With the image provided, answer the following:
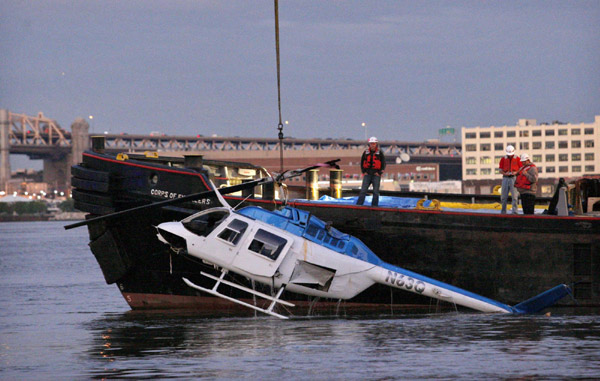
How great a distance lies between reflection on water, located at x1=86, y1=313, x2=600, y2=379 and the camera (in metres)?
18.6

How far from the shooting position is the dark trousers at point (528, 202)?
2673 centimetres

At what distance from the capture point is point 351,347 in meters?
21.3

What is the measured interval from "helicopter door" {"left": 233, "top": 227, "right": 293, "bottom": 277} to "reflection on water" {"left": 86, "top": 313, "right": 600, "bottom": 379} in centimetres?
145

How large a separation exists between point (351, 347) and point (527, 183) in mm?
8294

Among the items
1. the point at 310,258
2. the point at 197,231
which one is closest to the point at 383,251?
the point at 310,258

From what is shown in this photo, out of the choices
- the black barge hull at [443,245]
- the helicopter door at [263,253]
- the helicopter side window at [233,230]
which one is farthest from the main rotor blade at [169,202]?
the helicopter door at [263,253]

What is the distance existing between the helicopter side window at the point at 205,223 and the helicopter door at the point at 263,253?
3.12 feet

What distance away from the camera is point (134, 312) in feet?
93.6

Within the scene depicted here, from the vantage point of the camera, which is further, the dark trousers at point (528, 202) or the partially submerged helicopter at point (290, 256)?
the dark trousers at point (528, 202)

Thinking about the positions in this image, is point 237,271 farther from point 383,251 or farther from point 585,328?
point 585,328

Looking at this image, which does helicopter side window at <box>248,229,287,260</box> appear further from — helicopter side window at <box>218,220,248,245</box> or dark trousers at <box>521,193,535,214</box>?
dark trousers at <box>521,193,535,214</box>

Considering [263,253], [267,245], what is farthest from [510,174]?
[263,253]

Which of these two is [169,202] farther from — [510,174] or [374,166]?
[510,174]

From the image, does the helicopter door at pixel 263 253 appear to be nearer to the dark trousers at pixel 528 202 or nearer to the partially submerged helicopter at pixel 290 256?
the partially submerged helicopter at pixel 290 256
